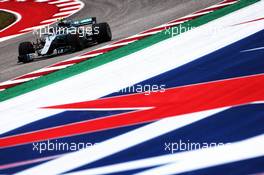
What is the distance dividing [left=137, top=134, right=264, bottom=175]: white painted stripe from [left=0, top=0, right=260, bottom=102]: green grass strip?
453 cm

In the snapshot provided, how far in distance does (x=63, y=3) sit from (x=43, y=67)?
10.3 meters

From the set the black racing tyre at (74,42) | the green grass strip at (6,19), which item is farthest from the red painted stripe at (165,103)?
the green grass strip at (6,19)

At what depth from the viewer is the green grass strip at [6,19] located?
764 inches

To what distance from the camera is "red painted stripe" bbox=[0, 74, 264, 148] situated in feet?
24.1

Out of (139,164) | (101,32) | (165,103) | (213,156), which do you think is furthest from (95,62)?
(213,156)

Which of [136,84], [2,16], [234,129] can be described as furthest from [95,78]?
[2,16]

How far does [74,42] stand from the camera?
41.1ft

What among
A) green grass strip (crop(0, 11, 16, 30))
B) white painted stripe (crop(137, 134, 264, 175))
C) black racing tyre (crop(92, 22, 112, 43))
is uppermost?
black racing tyre (crop(92, 22, 112, 43))

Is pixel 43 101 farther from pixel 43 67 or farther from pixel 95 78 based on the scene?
pixel 43 67

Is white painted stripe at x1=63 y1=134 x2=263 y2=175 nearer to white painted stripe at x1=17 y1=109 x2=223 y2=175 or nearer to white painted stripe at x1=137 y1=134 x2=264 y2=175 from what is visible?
white painted stripe at x1=137 y1=134 x2=264 y2=175
